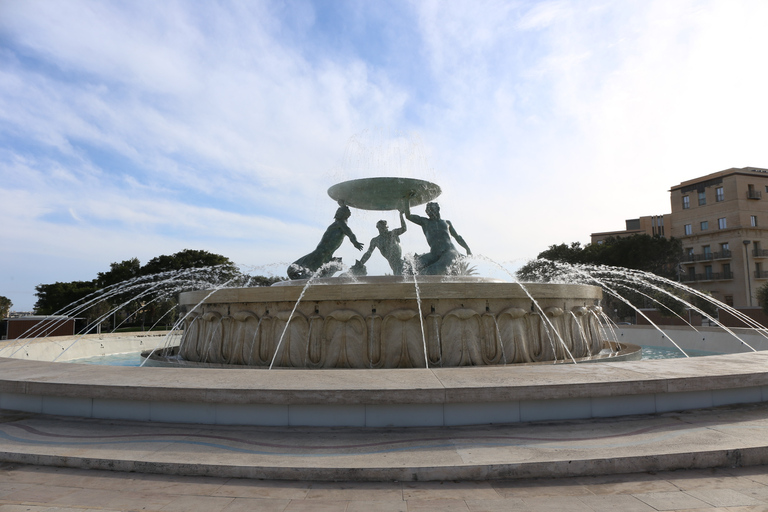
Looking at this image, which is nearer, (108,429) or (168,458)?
(168,458)

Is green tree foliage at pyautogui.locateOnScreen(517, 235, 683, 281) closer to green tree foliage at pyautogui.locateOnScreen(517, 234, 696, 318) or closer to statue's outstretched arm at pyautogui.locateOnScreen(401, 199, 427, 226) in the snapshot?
green tree foliage at pyautogui.locateOnScreen(517, 234, 696, 318)

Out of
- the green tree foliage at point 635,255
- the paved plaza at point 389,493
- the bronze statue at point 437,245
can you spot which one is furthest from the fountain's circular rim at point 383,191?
the green tree foliage at point 635,255

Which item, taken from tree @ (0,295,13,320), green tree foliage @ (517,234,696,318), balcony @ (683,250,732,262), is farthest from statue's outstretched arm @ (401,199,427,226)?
balcony @ (683,250,732,262)

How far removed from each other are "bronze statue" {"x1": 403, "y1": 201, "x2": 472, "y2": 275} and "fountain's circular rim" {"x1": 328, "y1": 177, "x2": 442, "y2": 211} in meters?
1.16

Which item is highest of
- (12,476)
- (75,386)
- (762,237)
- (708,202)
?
(708,202)

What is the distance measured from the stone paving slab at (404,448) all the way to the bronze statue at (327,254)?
7.16 meters

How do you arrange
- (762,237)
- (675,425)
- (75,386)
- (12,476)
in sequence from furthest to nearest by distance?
(762,237) < (75,386) < (675,425) < (12,476)

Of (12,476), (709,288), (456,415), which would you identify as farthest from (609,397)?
(709,288)

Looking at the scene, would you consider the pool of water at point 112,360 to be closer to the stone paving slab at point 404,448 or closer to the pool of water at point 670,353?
the stone paving slab at point 404,448

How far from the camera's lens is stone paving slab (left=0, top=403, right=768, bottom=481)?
3.67 metres

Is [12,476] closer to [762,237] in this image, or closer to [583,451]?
[583,451]

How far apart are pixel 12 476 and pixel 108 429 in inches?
37.8

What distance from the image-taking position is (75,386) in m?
4.95

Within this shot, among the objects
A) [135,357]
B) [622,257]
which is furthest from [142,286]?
[622,257]
